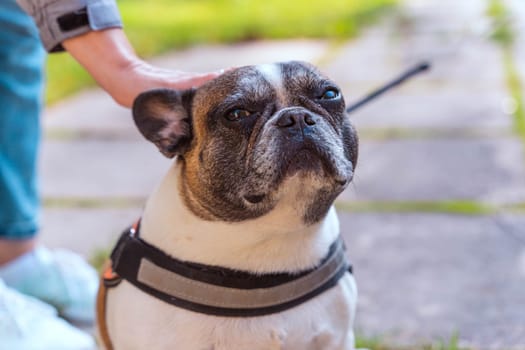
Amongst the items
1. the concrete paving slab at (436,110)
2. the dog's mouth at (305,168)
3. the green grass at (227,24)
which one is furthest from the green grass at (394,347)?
the green grass at (227,24)

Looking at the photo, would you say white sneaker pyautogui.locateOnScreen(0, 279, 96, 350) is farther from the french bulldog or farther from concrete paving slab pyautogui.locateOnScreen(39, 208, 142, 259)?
concrete paving slab pyautogui.locateOnScreen(39, 208, 142, 259)

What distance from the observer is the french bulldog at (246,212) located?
186 cm

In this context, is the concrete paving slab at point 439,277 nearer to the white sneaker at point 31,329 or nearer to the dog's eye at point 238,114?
the white sneaker at point 31,329

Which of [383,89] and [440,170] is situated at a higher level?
[383,89]

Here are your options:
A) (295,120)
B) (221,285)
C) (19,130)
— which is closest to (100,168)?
(19,130)

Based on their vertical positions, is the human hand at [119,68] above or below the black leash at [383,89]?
above

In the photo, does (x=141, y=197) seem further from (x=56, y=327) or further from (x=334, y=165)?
(x=334, y=165)

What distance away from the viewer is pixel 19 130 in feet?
9.95

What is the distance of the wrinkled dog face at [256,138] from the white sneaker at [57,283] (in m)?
1.06

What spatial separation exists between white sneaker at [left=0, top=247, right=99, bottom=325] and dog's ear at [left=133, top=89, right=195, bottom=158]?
106cm

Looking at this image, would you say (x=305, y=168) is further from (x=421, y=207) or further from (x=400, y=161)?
(x=400, y=161)

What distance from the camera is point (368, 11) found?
8.47 m

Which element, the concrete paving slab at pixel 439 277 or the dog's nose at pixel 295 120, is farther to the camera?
the concrete paving slab at pixel 439 277

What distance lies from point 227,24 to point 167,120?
5856 mm
